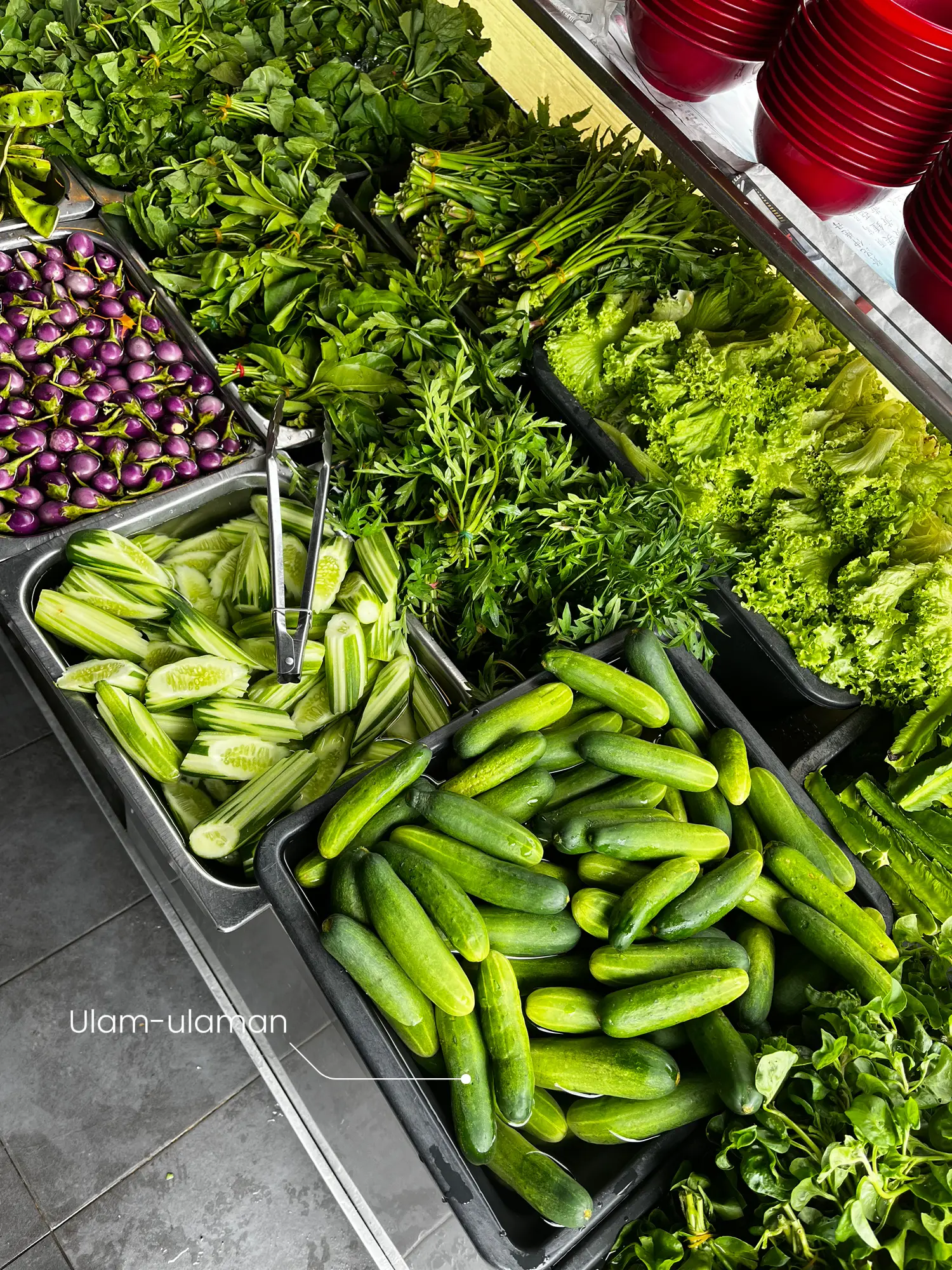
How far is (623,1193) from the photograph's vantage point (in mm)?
1236

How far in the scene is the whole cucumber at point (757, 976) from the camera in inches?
51.7

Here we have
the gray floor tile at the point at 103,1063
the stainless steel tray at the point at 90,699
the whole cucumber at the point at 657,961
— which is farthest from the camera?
the gray floor tile at the point at 103,1063

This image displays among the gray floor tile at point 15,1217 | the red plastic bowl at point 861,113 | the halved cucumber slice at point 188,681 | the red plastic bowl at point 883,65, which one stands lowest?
the gray floor tile at point 15,1217

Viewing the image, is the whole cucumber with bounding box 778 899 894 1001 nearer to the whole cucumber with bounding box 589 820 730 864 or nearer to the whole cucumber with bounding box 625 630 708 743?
the whole cucumber with bounding box 589 820 730 864

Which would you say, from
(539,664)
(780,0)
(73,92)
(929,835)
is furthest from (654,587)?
(73,92)

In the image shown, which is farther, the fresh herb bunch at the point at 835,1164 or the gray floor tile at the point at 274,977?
the gray floor tile at the point at 274,977

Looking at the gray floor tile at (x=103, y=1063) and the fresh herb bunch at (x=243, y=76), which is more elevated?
the fresh herb bunch at (x=243, y=76)

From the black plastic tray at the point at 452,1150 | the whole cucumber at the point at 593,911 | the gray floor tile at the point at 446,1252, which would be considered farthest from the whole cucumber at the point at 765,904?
the gray floor tile at the point at 446,1252

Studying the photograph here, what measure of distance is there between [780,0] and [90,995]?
275cm

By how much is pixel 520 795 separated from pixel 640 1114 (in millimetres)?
480

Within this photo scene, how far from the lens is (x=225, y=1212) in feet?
7.38

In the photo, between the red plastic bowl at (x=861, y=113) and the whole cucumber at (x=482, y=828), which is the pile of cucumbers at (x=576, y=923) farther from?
the red plastic bowl at (x=861, y=113)

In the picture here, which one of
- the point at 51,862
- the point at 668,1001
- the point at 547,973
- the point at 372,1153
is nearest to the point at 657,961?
the point at 668,1001

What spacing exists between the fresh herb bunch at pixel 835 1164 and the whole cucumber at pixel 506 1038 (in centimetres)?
25
